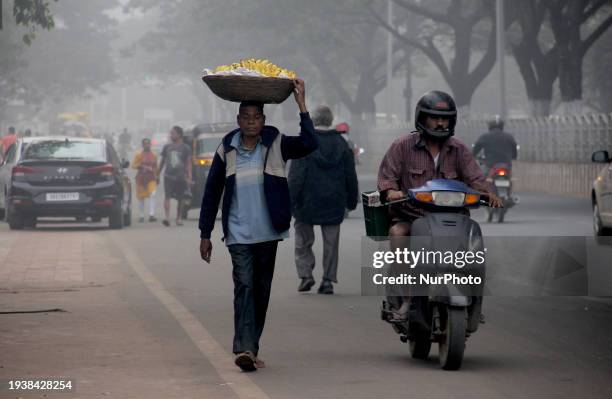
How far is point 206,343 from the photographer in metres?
10.9

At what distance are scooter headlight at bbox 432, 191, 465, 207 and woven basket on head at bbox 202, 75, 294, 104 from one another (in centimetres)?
106

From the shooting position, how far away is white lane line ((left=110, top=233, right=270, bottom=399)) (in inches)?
348

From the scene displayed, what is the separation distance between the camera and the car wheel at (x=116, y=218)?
84.5 feet

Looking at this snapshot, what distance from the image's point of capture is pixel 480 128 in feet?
163

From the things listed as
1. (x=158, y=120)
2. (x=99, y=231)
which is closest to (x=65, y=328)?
(x=99, y=231)

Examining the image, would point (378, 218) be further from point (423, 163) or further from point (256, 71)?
point (256, 71)

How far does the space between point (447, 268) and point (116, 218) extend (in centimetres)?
1710

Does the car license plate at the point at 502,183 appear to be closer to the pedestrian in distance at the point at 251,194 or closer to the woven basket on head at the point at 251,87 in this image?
the pedestrian in distance at the point at 251,194

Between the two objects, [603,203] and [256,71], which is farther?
[603,203]

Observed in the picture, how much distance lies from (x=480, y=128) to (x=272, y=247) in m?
40.4

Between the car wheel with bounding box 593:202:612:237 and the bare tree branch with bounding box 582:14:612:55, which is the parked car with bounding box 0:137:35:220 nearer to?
the car wheel with bounding box 593:202:612:237

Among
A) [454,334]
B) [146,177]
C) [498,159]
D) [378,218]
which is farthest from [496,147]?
[454,334]

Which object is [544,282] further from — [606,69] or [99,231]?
[606,69]

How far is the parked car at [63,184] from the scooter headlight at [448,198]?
644 inches
